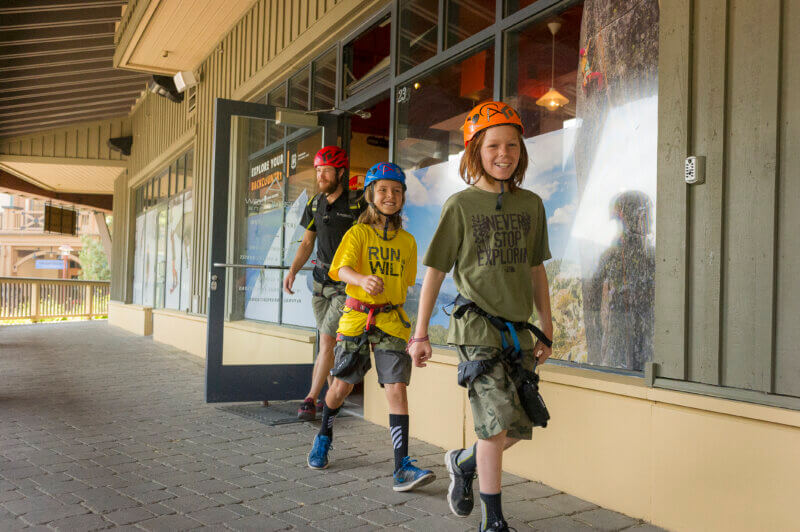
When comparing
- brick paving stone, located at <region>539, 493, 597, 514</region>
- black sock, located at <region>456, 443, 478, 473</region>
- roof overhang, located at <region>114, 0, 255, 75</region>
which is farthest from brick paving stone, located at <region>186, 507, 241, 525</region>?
roof overhang, located at <region>114, 0, 255, 75</region>

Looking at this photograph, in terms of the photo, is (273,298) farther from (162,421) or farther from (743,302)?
(743,302)

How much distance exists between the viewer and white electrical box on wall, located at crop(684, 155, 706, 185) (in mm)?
2650

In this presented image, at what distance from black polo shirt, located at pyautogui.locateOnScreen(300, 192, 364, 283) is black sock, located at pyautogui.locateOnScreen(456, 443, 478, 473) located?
2174 mm

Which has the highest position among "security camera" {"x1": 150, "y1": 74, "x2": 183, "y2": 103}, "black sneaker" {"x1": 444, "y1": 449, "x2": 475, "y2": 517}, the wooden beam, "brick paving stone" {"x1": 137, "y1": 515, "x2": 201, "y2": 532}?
"security camera" {"x1": 150, "y1": 74, "x2": 183, "y2": 103}

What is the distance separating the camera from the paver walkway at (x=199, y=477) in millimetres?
2732

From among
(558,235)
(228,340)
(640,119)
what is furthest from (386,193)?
(228,340)

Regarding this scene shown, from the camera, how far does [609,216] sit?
10.7 ft

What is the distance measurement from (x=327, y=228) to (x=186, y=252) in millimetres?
6522

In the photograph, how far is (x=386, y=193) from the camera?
11.0ft

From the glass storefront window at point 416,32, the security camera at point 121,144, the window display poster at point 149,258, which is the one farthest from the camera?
the security camera at point 121,144

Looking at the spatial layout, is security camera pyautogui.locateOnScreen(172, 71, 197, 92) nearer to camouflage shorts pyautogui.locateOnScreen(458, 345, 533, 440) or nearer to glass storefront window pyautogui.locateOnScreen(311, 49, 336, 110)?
glass storefront window pyautogui.locateOnScreen(311, 49, 336, 110)

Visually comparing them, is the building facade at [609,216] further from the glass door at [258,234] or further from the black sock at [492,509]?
the black sock at [492,509]

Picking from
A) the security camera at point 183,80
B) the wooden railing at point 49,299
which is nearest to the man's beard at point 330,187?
the security camera at point 183,80

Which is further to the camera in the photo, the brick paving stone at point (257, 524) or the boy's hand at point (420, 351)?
the brick paving stone at point (257, 524)
